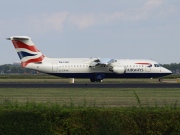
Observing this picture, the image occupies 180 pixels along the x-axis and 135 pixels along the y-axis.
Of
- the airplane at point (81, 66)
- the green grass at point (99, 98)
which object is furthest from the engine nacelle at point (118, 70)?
the green grass at point (99, 98)

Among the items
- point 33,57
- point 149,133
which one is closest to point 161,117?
point 149,133

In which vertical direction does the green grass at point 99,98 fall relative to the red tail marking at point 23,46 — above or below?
below

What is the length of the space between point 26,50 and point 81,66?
8787mm

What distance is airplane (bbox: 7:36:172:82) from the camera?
2881 inches

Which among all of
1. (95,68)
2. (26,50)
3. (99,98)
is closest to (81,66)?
(95,68)

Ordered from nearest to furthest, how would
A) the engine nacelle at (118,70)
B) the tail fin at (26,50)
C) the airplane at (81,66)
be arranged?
the tail fin at (26,50), the airplane at (81,66), the engine nacelle at (118,70)

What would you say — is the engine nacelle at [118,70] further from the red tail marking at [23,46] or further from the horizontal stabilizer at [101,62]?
the red tail marking at [23,46]

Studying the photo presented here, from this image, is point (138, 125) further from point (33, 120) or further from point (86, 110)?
point (33, 120)

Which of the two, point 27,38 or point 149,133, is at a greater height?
point 27,38

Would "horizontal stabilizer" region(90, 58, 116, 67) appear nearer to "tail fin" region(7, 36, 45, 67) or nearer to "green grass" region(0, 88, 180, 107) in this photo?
"tail fin" region(7, 36, 45, 67)

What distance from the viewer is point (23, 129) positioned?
50.0 ft

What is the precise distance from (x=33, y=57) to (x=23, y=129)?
190 ft

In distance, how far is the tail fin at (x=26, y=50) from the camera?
239 ft

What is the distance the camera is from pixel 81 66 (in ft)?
246
